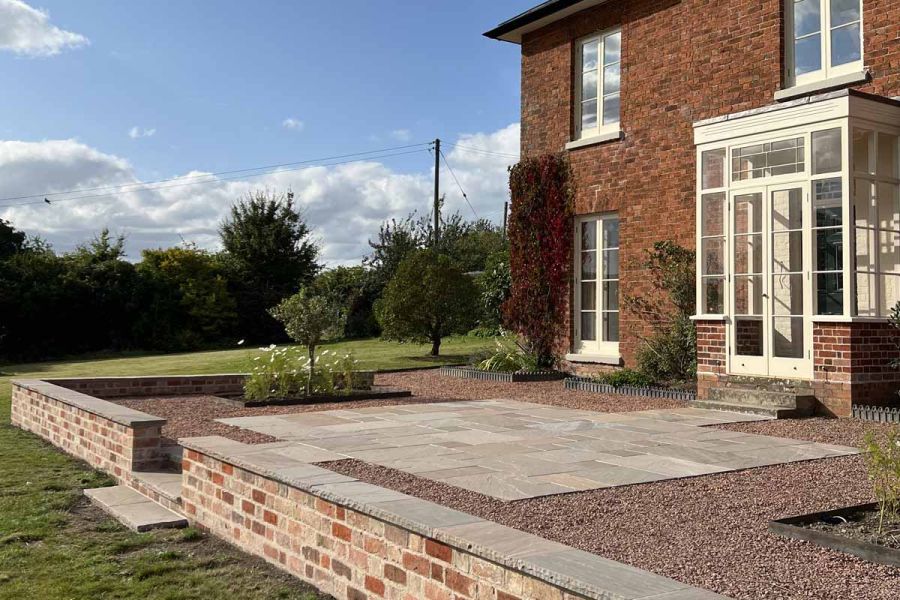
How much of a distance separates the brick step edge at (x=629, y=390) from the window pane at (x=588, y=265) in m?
2.07

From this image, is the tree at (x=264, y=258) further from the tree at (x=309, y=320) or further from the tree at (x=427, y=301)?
the tree at (x=309, y=320)

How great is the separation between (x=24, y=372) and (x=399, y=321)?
9181mm

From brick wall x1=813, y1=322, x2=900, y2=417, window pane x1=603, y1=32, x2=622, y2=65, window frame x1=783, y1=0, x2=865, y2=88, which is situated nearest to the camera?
brick wall x1=813, y1=322, x2=900, y2=417

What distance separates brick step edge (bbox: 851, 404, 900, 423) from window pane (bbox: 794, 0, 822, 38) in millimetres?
4913

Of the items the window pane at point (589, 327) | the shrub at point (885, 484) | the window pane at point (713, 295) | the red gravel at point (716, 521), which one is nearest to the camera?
the red gravel at point (716, 521)

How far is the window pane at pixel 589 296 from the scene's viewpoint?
45.4ft

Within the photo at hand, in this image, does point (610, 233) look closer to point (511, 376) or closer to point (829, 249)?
point (511, 376)

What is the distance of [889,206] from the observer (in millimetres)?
9398

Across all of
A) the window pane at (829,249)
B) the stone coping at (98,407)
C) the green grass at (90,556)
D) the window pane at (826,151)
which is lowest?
the green grass at (90,556)

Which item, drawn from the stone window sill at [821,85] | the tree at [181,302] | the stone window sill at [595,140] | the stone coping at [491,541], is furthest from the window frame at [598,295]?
the tree at [181,302]

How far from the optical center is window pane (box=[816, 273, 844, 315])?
9047 mm

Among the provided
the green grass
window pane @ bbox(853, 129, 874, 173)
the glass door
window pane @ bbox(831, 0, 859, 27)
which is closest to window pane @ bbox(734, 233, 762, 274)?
the glass door

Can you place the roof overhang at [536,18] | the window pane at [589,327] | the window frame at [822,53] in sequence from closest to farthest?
the window frame at [822,53]
the roof overhang at [536,18]
the window pane at [589,327]

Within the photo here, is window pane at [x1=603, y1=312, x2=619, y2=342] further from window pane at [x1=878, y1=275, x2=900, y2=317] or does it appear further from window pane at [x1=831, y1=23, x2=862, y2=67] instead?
window pane at [x1=831, y1=23, x2=862, y2=67]
